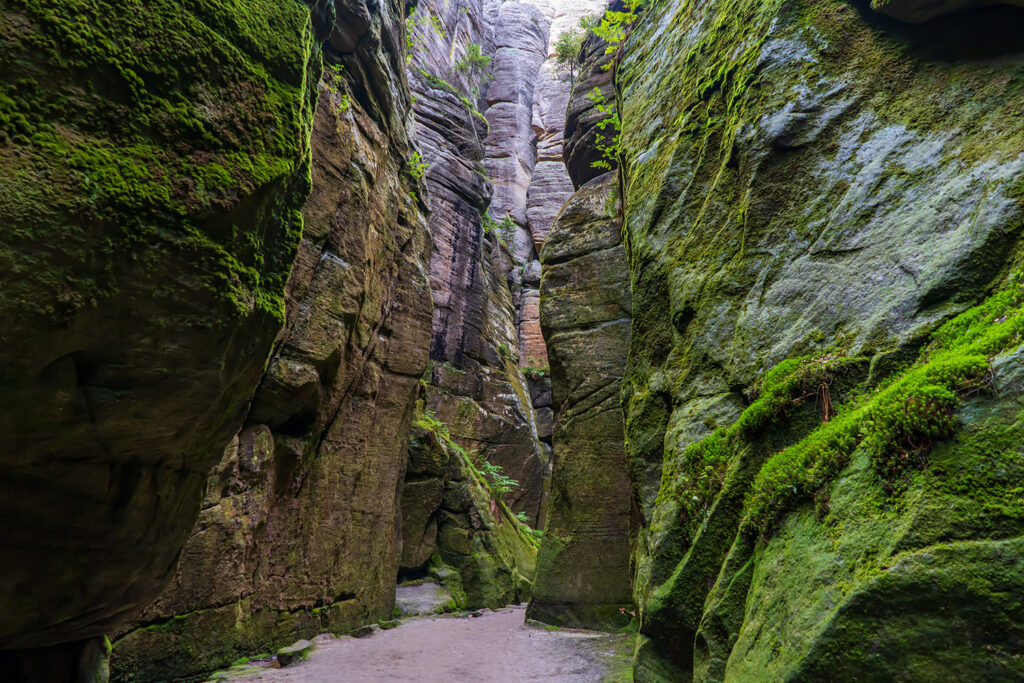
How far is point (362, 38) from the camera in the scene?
870 centimetres

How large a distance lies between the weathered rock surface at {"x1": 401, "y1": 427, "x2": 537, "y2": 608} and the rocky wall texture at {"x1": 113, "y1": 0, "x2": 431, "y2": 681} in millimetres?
1690

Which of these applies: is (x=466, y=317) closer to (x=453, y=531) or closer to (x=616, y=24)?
(x=453, y=531)

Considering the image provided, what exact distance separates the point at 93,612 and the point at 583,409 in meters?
8.02

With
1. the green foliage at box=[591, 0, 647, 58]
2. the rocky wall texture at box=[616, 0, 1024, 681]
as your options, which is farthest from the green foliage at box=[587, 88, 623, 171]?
the rocky wall texture at box=[616, 0, 1024, 681]

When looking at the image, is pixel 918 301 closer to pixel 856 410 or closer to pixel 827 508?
pixel 856 410

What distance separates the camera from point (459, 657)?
21.2 ft

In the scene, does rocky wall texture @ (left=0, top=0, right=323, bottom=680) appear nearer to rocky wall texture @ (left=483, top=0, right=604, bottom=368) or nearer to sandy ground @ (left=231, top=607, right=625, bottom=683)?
sandy ground @ (left=231, top=607, right=625, bottom=683)

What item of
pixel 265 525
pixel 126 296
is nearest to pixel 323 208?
pixel 265 525

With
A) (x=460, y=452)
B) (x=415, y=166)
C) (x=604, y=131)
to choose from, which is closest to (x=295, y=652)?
(x=460, y=452)

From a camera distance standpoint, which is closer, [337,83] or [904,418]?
[904,418]

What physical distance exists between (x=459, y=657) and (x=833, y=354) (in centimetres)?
547

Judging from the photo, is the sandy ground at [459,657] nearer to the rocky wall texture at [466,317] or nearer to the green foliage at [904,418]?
the green foliage at [904,418]

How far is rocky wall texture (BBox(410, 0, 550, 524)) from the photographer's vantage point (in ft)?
63.0

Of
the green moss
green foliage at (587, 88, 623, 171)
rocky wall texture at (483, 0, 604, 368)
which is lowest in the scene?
the green moss
